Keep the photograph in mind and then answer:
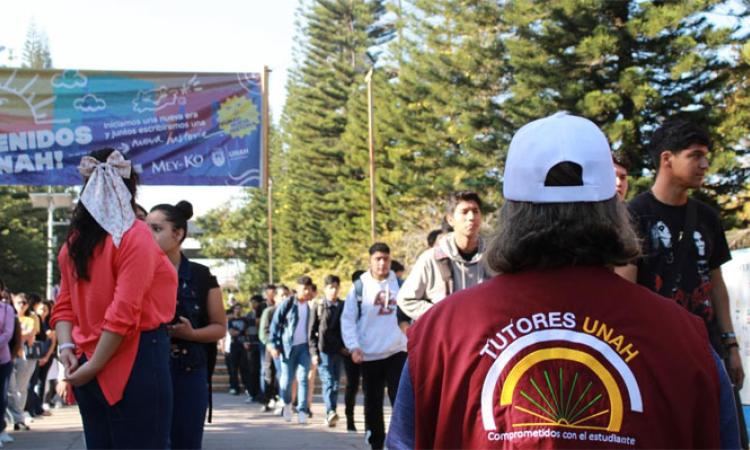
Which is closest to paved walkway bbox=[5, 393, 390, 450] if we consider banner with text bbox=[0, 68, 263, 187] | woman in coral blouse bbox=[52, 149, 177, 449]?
banner with text bbox=[0, 68, 263, 187]

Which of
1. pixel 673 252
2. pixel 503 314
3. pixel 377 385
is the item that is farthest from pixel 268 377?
pixel 503 314

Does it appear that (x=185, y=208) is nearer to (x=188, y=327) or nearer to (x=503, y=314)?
(x=188, y=327)

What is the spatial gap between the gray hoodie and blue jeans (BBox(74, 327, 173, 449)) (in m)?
2.89

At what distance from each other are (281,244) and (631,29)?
37.2 m

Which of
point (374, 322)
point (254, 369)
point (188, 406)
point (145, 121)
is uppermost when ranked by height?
point (145, 121)

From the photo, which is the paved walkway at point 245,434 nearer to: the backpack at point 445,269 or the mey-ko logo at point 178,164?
the mey-ko logo at point 178,164

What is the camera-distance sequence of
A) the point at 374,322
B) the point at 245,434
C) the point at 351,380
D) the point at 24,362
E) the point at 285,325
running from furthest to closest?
the point at 285,325 < the point at 24,362 < the point at 245,434 < the point at 351,380 < the point at 374,322

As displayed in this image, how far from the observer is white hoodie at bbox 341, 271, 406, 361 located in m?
10.6

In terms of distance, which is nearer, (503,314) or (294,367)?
(503,314)

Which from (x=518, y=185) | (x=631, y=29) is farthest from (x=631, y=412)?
(x=631, y=29)

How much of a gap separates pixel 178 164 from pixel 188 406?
13305 mm

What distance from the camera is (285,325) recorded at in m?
16.2

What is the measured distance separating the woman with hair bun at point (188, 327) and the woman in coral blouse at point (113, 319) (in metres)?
1.24

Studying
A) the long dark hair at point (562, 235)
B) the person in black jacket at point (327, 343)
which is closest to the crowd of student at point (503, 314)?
the long dark hair at point (562, 235)
